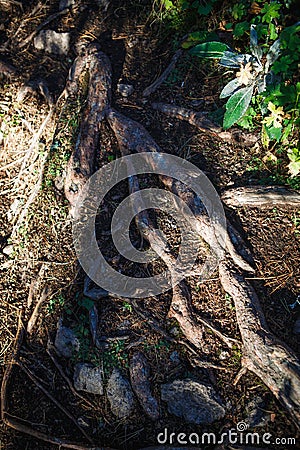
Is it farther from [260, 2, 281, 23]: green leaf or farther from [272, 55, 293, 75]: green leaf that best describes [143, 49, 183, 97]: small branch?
[272, 55, 293, 75]: green leaf

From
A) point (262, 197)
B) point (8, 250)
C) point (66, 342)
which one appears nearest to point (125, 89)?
point (262, 197)

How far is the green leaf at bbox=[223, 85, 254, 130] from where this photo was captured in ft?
10.7

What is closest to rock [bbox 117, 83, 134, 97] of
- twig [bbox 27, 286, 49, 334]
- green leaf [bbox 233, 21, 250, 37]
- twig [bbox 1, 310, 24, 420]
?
green leaf [bbox 233, 21, 250, 37]

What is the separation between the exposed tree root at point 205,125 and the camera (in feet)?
11.6

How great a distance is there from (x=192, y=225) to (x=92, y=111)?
1418 mm

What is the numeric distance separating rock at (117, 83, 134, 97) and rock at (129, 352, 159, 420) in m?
2.31

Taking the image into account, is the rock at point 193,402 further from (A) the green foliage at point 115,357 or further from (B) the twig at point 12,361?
(B) the twig at point 12,361

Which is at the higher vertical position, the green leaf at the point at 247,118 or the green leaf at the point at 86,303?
the green leaf at the point at 247,118

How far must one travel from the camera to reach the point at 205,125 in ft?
11.9

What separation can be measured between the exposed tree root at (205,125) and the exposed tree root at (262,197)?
0.48 m

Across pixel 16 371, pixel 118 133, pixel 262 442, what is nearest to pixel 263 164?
pixel 118 133

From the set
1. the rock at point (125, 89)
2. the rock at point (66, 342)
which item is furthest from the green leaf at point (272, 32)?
the rock at point (66, 342)

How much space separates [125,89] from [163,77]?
1.21ft

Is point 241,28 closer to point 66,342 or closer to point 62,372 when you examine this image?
point 66,342
